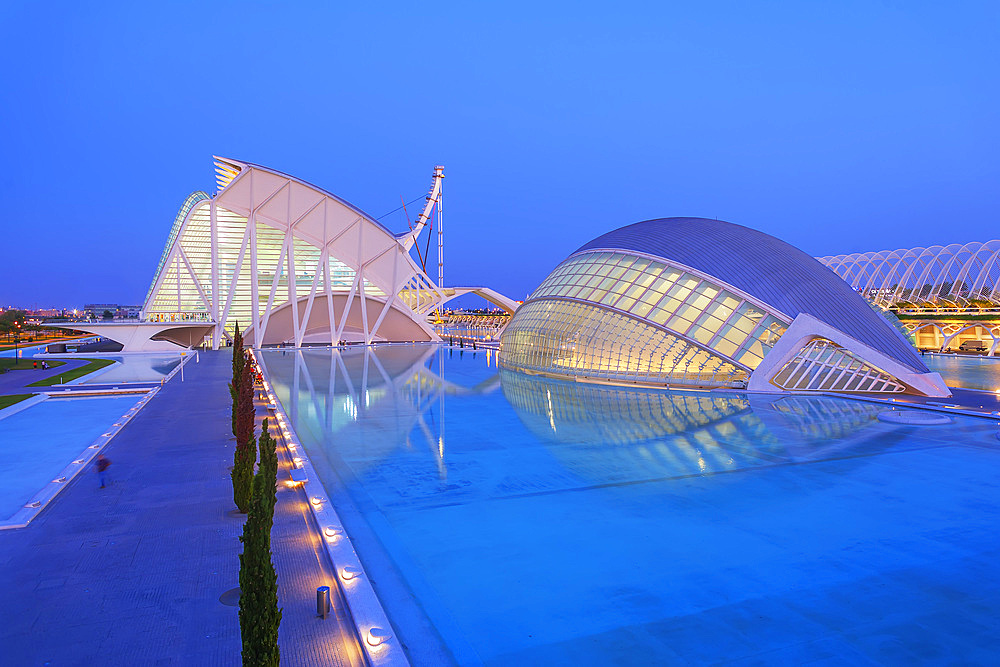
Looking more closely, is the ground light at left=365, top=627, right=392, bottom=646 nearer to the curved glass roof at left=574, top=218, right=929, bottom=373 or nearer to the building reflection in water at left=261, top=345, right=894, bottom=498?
the building reflection in water at left=261, top=345, right=894, bottom=498

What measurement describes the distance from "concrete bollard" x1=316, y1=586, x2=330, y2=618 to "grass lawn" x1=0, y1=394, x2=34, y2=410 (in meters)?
19.2

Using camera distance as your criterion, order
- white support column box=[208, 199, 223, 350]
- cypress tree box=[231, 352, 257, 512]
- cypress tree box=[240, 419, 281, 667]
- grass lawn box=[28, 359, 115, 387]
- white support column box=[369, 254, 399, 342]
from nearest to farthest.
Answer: cypress tree box=[240, 419, 281, 667], cypress tree box=[231, 352, 257, 512], grass lawn box=[28, 359, 115, 387], white support column box=[208, 199, 223, 350], white support column box=[369, 254, 399, 342]

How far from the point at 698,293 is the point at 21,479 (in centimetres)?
1982

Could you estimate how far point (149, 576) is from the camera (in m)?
6.22

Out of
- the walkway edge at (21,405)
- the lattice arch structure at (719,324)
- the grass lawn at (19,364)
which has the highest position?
the lattice arch structure at (719,324)

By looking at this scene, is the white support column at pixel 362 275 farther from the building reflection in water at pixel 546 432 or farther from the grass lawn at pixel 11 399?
the grass lawn at pixel 11 399

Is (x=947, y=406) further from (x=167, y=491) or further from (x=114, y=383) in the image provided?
(x=114, y=383)

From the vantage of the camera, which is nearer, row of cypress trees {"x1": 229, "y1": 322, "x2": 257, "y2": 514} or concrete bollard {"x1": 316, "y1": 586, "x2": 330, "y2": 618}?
concrete bollard {"x1": 316, "y1": 586, "x2": 330, "y2": 618}

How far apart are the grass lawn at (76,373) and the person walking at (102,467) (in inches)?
662

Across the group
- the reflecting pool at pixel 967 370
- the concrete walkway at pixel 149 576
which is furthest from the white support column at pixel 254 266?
the reflecting pool at pixel 967 370

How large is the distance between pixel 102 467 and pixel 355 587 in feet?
23.3

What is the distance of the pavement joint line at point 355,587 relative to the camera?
4.88 meters

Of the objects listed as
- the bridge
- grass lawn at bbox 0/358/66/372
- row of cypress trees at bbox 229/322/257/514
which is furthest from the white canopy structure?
the bridge

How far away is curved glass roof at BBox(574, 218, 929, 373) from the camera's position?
21.1m
